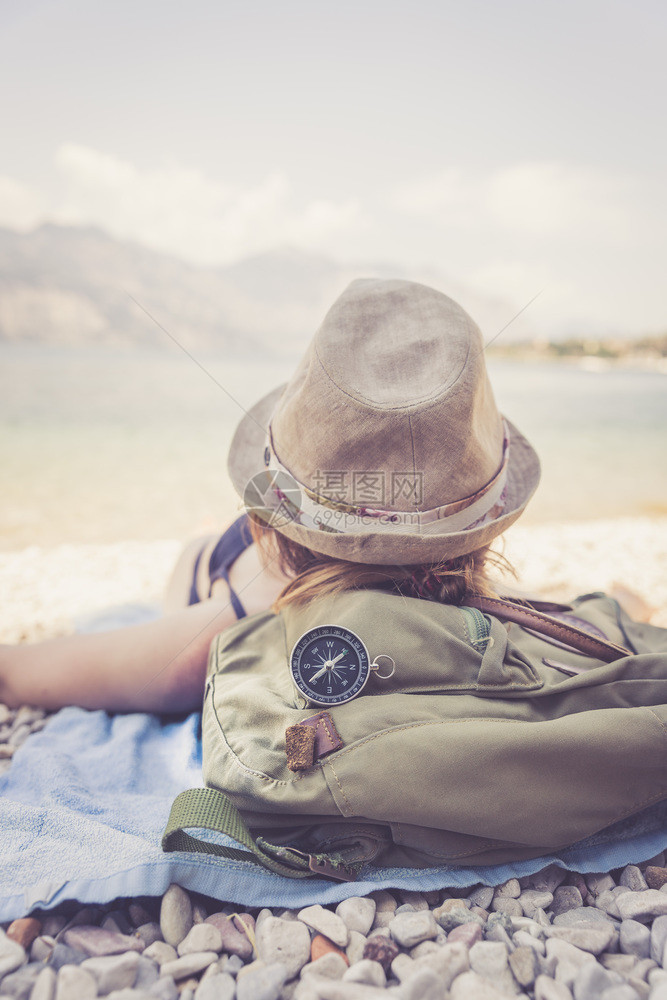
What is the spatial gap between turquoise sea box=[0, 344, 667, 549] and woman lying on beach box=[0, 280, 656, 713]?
0.31 meters

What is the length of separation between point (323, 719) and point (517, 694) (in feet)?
1.83

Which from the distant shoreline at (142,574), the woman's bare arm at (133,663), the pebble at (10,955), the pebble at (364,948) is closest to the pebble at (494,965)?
the pebble at (364,948)

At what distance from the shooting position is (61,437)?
1414 cm

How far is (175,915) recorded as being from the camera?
1.43 metres

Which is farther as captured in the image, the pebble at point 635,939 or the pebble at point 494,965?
the pebble at point 635,939

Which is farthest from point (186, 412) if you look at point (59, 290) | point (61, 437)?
point (59, 290)

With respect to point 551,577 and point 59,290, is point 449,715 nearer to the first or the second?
point 551,577

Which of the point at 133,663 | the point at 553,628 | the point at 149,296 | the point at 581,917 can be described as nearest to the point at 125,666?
the point at 133,663

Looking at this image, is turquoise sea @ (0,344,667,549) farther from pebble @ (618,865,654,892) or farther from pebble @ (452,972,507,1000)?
pebble @ (618,865,654,892)

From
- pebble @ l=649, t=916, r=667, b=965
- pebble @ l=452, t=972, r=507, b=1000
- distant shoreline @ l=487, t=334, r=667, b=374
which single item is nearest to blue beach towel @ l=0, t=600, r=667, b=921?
pebble @ l=649, t=916, r=667, b=965

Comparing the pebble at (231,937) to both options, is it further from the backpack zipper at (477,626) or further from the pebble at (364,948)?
the backpack zipper at (477,626)

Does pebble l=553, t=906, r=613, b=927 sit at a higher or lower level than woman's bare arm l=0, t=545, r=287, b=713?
higher

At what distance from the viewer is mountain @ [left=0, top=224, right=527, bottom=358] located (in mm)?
50344

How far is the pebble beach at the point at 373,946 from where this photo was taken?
1206mm
